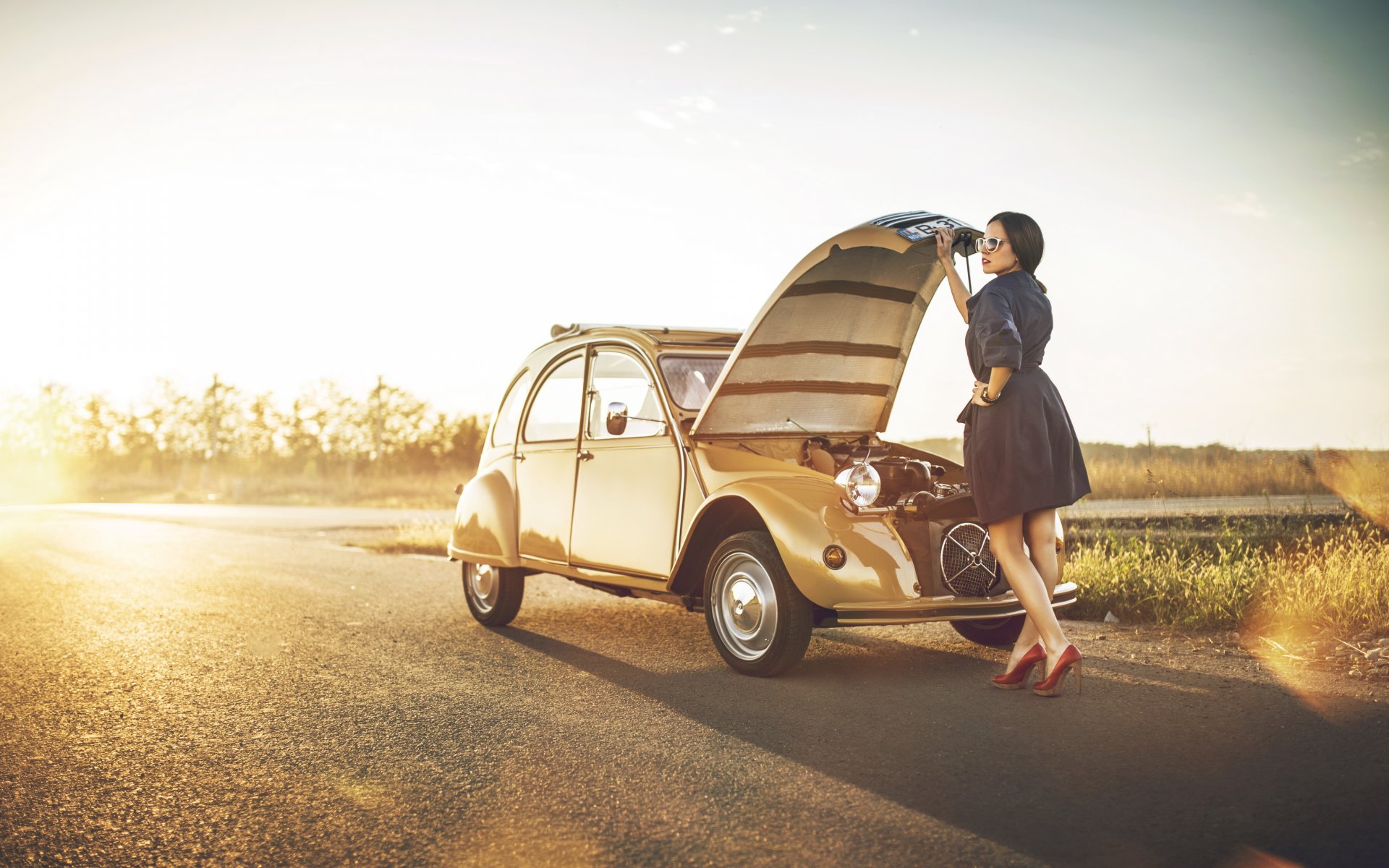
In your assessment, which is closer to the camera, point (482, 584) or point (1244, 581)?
point (1244, 581)

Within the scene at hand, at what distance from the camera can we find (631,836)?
322cm

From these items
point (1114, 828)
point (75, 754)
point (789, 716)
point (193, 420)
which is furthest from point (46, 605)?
point (193, 420)

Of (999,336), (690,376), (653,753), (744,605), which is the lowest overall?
(653,753)

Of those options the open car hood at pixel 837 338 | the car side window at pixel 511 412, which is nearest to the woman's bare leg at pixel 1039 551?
the open car hood at pixel 837 338

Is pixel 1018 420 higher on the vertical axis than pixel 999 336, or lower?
lower

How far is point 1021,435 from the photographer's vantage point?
4836 mm

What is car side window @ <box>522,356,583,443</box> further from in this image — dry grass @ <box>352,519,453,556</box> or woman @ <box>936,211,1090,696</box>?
dry grass @ <box>352,519,453,556</box>

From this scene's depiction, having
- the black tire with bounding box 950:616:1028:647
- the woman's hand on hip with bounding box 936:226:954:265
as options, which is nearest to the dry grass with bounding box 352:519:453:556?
the black tire with bounding box 950:616:1028:647

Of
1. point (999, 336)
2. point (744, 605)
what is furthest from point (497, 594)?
point (999, 336)

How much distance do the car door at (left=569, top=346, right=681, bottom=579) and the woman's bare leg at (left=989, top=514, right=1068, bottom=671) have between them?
1.82m

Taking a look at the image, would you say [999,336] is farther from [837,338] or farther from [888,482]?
[837,338]

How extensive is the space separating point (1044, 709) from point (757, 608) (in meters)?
1.50

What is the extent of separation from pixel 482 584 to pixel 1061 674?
439 centimetres

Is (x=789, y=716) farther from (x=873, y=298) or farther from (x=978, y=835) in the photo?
(x=873, y=298)
